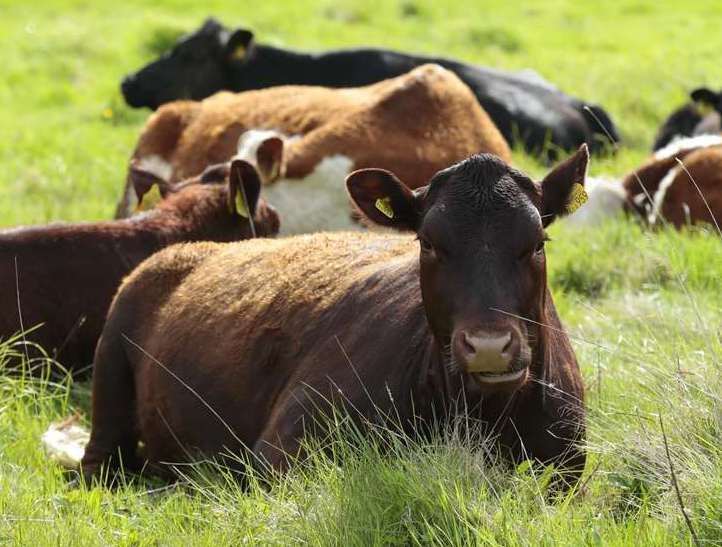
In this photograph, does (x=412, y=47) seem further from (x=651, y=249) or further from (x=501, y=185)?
(x=501, y=185)

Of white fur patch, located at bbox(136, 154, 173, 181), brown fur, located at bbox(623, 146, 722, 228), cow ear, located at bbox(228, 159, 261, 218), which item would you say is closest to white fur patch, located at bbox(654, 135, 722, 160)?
brown fur, located at bbox(623, 146, 722, 228)

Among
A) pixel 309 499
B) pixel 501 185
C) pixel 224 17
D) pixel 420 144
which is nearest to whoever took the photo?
pixel 309 499

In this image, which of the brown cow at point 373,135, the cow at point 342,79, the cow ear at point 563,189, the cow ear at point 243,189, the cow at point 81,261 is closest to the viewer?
the cow ear at point 563,189

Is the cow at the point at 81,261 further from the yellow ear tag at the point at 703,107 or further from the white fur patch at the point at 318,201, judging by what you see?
the yellow ear tag at the point at 703,107

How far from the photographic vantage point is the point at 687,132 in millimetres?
16891

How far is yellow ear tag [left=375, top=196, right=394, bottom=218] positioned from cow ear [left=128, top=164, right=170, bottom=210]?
450cm

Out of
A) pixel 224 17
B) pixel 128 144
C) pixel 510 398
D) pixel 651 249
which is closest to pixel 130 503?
pixel 510 398

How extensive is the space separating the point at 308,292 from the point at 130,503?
1254mm

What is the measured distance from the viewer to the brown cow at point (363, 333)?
203 inches

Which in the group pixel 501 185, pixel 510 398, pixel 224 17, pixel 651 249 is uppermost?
pixel 501 185

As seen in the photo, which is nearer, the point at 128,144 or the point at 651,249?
the point at 651,249

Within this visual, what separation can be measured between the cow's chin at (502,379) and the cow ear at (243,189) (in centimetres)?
422

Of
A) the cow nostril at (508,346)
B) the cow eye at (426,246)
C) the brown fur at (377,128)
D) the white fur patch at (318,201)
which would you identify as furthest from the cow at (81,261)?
the cow nostril at (508,346)

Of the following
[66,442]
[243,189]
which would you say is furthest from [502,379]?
[243,189]
